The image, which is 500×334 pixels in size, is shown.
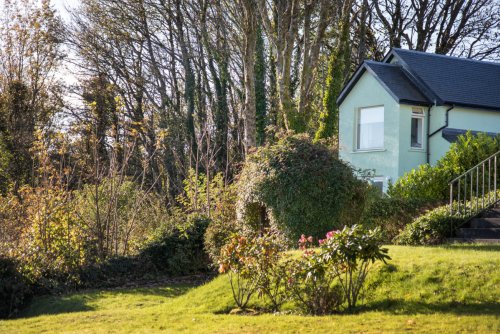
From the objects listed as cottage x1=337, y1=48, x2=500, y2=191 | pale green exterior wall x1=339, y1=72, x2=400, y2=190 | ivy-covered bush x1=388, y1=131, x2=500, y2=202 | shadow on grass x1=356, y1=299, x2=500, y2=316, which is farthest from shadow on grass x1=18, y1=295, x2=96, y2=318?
cottage x1=337, y1=48, x2=500, y2=191

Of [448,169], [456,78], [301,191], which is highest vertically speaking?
[456,78]

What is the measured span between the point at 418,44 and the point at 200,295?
24682 millimetres

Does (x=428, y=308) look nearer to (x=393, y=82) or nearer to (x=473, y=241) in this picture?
(x=473, y=241)

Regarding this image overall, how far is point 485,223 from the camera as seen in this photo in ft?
50.0

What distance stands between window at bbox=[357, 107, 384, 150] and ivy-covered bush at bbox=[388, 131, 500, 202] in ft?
18.8

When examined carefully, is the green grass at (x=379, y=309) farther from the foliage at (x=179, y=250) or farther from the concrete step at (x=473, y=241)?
the foliage at (x=179, y=250)

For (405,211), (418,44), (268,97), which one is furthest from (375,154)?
(418,44)

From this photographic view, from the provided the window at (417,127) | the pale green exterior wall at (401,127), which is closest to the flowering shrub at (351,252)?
the pale green exterior wall at (401,127)

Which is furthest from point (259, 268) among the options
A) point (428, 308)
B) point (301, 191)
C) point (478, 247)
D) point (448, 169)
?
point (448, 169)

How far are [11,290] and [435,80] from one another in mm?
16669

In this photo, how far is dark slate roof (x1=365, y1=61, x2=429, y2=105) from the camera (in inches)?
977

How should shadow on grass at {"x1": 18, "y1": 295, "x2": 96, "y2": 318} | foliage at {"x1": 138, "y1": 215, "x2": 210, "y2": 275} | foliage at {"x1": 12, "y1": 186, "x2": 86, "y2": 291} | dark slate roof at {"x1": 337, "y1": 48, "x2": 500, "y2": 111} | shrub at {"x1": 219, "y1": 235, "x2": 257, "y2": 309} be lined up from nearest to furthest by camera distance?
1. shrub at {"x1": 219, "y1": 235, "x2": 257, "y2": 309}
2. shadow on grass at {"x1": 18, "y1": 295, "x2": 96, "y2": 318}
3. foliage at {"x1": 12, "y1": 186, "x2": 86, "y2": 291}
4. foliage at {"x1": 138, "y1": 215, "x2": 210, "y2": 275}
5. dark slate roof at {"x1": 337, "y1": 48, "x2": 500, "y2": 111}

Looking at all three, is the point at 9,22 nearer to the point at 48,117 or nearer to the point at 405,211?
the point at 48,117

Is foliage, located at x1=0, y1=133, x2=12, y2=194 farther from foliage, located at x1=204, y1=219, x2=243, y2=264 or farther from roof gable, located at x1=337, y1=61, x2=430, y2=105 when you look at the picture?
foliage, located at x1=204, y1=219, x2=243, y2=264
